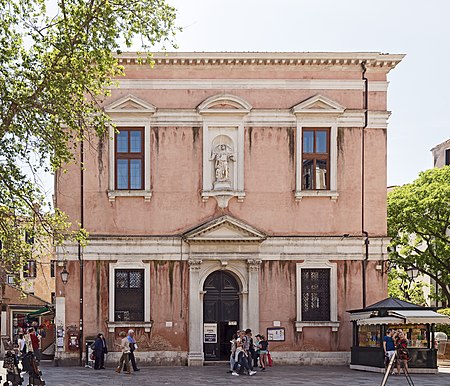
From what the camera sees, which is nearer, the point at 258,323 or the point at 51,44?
the point at 51,44

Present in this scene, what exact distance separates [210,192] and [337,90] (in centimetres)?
603

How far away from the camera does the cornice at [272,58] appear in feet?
97.1

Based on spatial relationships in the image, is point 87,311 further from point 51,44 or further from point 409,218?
point 409,218

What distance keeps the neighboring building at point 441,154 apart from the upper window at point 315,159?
28788 millimetres

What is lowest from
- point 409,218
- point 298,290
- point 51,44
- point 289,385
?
point 289,385

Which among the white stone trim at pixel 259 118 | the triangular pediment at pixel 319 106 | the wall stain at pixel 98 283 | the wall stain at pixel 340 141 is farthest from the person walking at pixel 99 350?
the wall stain at pixel 340 141

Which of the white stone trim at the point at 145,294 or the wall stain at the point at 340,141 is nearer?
the white stone trim at the point at 145,294

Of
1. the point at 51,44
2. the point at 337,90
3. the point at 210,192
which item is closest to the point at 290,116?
the point at 337,90

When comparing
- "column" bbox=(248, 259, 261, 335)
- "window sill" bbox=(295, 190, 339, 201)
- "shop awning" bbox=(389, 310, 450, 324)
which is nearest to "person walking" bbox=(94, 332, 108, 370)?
"column" bbox=(248, 259, 261, 335)

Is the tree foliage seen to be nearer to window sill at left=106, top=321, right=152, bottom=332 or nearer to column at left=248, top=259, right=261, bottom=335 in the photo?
column at left=248, top=259, right=261, bottom=335

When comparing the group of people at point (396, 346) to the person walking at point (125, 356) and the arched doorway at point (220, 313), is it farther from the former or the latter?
the person walking at point (125, 356)

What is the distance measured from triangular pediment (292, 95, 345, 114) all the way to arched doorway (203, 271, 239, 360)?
21.5 feet

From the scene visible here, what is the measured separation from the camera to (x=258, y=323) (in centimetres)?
2914

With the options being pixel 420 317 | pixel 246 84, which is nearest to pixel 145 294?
pixel 246 84
